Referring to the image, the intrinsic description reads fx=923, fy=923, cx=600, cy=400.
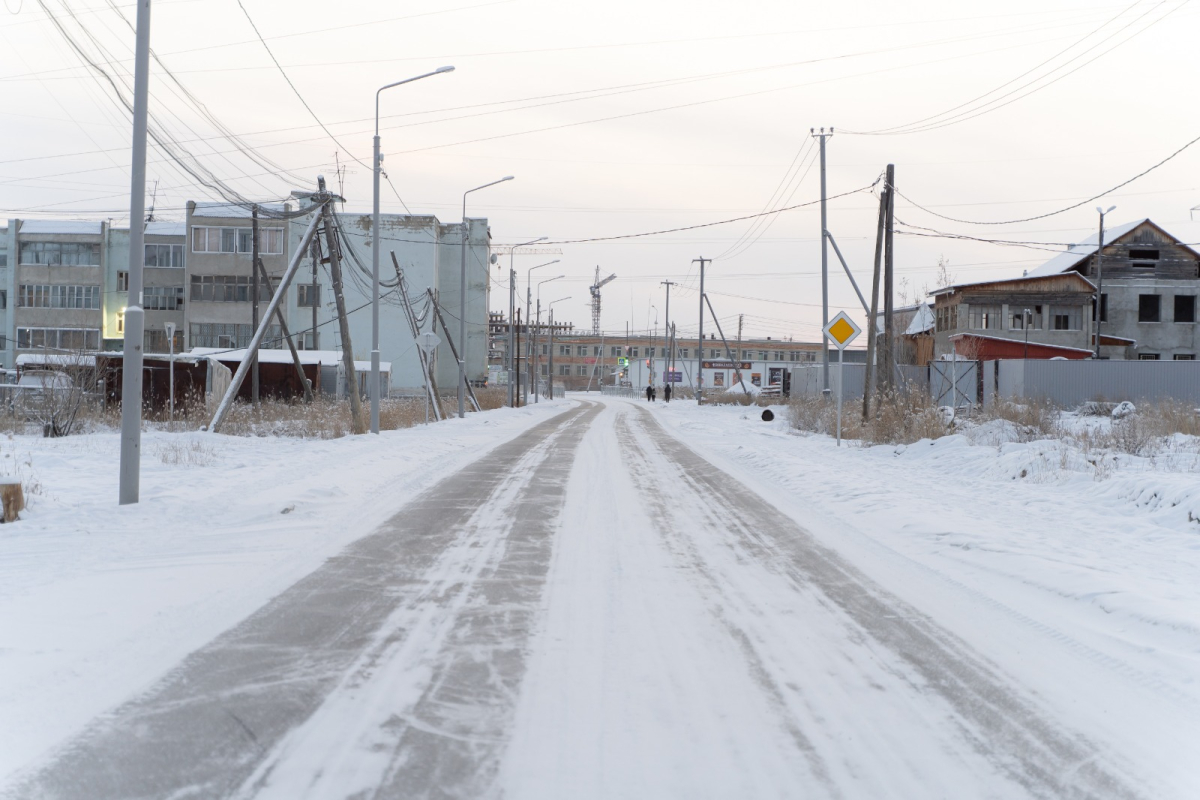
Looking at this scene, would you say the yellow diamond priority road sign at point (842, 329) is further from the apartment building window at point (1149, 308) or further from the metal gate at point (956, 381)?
the apartment building window at point (1149, 308)

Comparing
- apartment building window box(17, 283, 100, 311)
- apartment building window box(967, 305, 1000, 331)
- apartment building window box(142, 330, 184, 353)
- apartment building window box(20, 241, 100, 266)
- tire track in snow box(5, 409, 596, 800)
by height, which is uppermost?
apartment building window box(20, 241, 100, 266)

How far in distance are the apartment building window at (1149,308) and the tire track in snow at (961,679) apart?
5688 centimetres

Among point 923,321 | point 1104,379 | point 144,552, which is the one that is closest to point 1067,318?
point 923,321

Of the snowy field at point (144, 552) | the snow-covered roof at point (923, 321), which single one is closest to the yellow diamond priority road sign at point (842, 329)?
the snowy field at point (144, 552)

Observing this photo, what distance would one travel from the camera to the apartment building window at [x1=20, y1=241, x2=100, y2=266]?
7044 cm

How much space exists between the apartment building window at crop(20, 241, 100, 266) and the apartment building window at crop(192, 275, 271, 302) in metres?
9.97

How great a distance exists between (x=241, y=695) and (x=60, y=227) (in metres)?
79.6

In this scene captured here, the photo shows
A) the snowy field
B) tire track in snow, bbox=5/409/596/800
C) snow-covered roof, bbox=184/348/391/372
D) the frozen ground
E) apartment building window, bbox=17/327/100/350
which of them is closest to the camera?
tire track in snow, bbox=5/409/596/800

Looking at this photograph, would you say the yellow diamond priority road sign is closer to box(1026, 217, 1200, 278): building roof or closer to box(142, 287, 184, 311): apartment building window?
box(1026, 217, 1200, 278): building roof

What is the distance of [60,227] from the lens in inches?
2815

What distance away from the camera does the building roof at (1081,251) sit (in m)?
57.4

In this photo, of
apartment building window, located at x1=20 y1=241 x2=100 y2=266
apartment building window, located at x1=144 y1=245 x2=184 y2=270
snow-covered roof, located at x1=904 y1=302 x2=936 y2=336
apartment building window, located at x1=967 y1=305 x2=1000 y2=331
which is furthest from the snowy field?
apartment building window, located at x1=20 y1=241 x2=100 y2=266

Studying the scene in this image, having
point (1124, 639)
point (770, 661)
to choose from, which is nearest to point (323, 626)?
point (770, 661)

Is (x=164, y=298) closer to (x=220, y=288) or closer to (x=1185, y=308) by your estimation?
(x=220, y=288)
